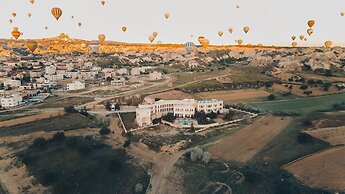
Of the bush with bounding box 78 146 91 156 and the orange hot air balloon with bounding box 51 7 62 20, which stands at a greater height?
the orange hot air balloon with bounding box 51 7 62 20

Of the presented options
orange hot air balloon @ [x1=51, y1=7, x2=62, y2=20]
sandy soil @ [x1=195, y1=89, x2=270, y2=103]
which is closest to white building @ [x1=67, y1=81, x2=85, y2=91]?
orange hot air balloon @ [x1=51, y1=7, x2=62, y2=20]

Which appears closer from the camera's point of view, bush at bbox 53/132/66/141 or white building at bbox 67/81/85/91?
bush at bbox 53/132/66/141

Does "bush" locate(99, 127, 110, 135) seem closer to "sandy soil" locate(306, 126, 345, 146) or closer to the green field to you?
"sandy soil" locate(306, 126, 345, 146)

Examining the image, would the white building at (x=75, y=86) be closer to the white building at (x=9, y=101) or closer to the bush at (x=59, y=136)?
the white building at (x=9, y=101)

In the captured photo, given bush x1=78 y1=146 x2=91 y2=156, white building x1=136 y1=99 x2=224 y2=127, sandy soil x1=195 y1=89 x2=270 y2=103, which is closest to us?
bush x1=78 y1=146 x2=91 y2=156

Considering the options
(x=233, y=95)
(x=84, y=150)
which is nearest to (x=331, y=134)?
(x=233, y=95)

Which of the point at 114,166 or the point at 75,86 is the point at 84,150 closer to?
the point at 114,166
